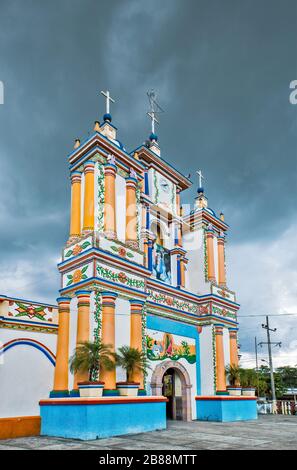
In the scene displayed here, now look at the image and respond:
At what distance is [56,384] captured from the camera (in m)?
12.9

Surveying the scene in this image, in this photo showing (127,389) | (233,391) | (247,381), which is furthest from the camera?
(247,381)

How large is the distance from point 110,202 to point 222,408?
9071 millimetres

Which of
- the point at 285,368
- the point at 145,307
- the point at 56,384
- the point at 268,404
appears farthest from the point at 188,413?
the point at 285,368

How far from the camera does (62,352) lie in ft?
43.3

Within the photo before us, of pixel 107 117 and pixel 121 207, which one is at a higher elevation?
pixel 107 117

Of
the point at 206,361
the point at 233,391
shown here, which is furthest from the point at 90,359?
the point at 233,391

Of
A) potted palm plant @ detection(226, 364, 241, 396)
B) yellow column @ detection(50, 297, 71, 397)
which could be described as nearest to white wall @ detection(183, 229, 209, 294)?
potted palm plant @ detection(226, 364, 241, 396)

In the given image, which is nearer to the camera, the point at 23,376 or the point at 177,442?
the point at 177,442

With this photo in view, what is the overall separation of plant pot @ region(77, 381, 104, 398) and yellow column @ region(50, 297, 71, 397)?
1463 mm

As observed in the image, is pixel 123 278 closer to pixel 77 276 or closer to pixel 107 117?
pixel 77 276

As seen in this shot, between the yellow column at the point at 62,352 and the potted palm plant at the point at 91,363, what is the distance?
2.75ft

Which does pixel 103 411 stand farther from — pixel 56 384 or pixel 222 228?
pixel 222 228

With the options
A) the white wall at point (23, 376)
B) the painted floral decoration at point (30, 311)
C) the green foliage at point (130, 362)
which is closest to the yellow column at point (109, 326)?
the green foliage at point (130, 362)

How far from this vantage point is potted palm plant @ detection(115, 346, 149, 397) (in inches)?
495
